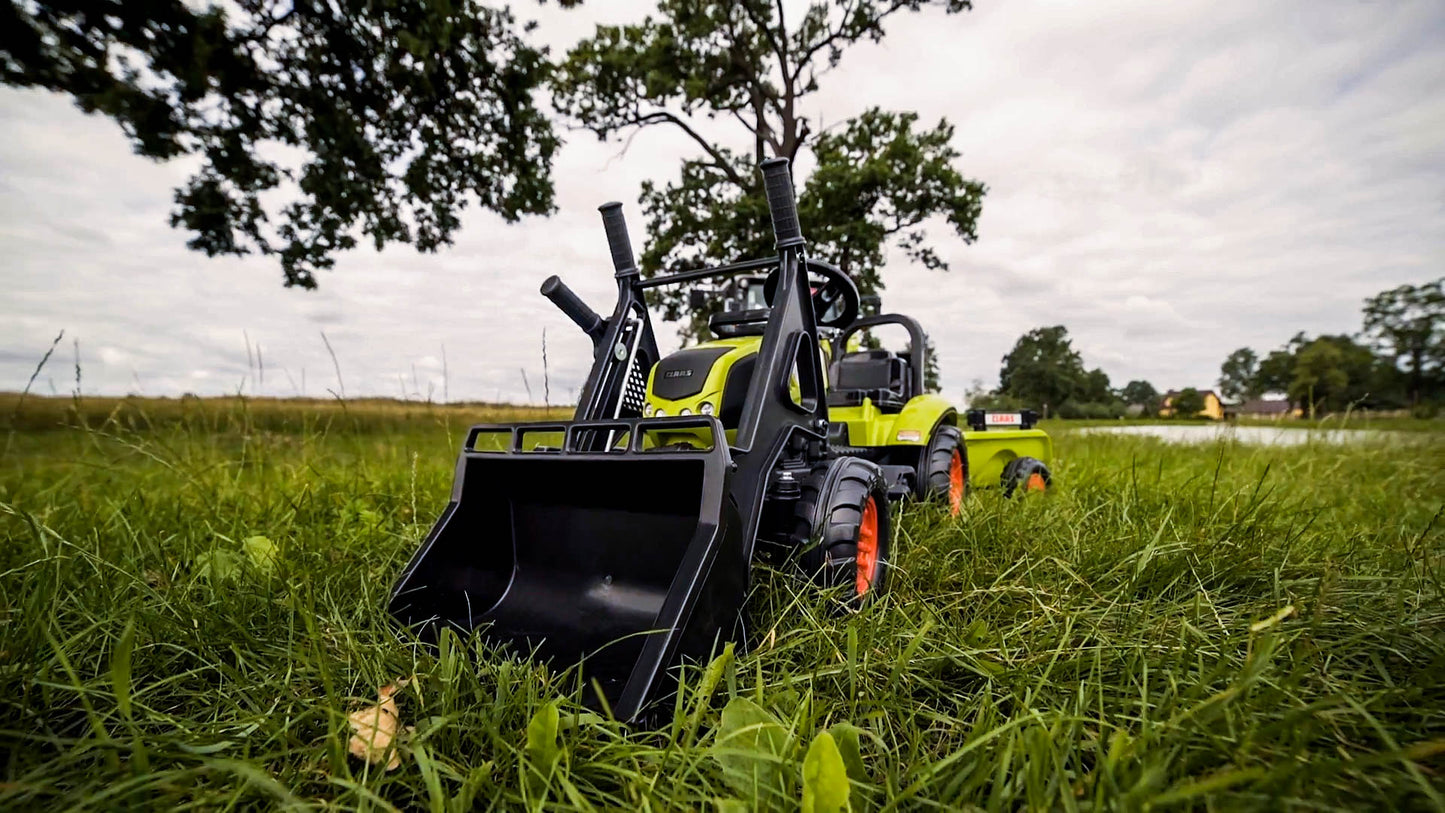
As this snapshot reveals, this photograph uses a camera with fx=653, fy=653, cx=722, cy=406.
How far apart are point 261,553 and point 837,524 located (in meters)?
2.12

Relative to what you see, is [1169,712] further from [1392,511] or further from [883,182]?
[883,182]

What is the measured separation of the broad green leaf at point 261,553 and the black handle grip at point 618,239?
1.73 meters

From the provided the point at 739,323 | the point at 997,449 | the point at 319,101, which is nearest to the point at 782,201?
the point at 739,323

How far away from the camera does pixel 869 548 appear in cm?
257

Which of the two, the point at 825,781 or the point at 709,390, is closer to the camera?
the point at 825,781

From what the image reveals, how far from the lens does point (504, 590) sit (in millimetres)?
2311

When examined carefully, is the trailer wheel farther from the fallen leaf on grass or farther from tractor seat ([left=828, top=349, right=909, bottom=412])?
the fallen leaf on grass

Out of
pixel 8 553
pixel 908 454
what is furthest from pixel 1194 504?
pixel 8 553

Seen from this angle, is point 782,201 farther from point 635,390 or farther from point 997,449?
point 997,449

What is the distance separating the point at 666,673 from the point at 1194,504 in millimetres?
2788

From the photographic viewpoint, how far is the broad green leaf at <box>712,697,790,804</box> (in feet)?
3.94

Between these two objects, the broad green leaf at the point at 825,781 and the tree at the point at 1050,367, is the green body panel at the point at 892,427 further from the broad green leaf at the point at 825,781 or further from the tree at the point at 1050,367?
the tree at the point at 1050,367

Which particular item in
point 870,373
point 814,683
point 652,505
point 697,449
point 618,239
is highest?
point 618,239

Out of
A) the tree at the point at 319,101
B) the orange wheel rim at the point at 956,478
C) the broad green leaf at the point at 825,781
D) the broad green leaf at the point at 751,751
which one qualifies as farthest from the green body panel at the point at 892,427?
the tree at the point at 319,101
